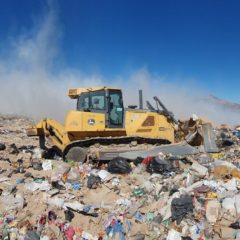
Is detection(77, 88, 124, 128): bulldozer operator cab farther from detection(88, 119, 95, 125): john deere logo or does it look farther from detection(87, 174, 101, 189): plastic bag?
detection(87, 174, 101, 189): plastic bag

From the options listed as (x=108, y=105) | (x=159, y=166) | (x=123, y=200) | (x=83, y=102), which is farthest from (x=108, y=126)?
(x=123, y=200)

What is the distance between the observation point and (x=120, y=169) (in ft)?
29.5

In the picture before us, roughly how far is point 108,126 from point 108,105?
1.91 feet

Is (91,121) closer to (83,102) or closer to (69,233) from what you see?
(83,102)

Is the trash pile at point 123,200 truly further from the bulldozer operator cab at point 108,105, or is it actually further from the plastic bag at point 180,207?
the bulldozer operator cab at point 108,105

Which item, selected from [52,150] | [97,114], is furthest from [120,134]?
[52,150]

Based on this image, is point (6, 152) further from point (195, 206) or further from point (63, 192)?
point (195, 206)

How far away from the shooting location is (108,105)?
423 inches

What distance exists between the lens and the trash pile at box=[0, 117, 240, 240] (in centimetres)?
606

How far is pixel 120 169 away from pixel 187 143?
7.97ft

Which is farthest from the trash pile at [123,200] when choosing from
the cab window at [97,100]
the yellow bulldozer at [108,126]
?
the cab window at [97,100]

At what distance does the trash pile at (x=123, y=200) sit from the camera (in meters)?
6.06

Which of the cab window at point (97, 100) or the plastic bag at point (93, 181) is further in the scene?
the cab window at point (97, 100)

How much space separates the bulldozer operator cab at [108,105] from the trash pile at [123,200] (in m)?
1.62
